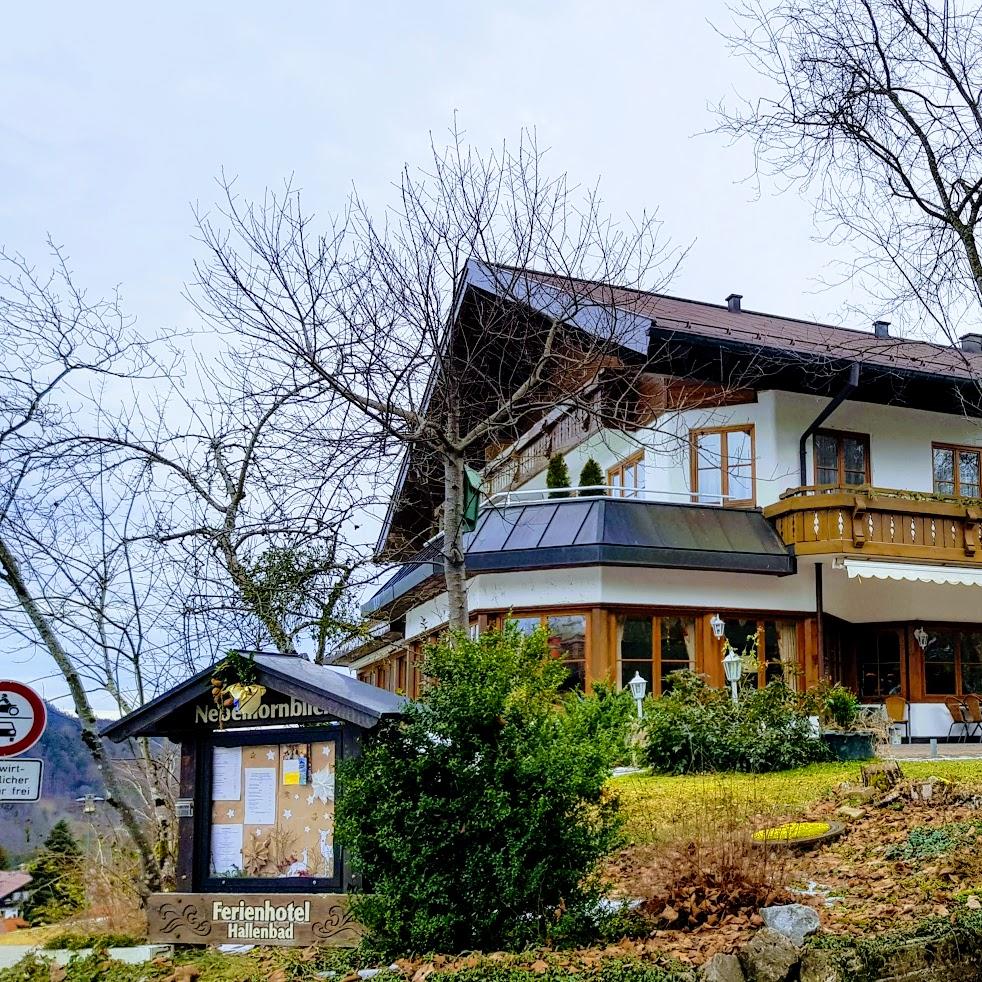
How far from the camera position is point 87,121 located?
10141 mm

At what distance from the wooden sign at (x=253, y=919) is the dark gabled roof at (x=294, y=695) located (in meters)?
1.24

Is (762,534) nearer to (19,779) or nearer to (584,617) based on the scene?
(584,617)

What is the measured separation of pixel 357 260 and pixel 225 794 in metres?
5.88

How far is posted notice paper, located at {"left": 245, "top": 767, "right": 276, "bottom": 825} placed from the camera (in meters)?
8.34

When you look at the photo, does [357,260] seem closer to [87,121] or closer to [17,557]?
[87,121]

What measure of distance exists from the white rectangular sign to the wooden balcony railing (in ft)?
47.7

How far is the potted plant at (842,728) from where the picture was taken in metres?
15.5

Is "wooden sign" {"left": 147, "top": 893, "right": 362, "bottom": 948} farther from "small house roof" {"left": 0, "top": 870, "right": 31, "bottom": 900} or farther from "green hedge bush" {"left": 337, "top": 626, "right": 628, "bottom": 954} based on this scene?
"small house roof" {"left": 0, "top": 870, "right": 31, "bottom": 900}

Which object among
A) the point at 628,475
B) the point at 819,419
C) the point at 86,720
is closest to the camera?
the point at 86,720

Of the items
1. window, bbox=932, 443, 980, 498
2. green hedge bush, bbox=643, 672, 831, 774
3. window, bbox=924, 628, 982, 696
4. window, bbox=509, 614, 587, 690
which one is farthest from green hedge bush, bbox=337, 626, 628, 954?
window, bbox=932, 443, 980, 498

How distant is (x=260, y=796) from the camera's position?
27.6ft

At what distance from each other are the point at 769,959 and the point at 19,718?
5426 millimetres

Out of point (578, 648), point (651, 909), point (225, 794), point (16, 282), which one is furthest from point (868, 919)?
point (578, 648)

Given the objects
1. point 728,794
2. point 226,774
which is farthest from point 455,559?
point 728,794
